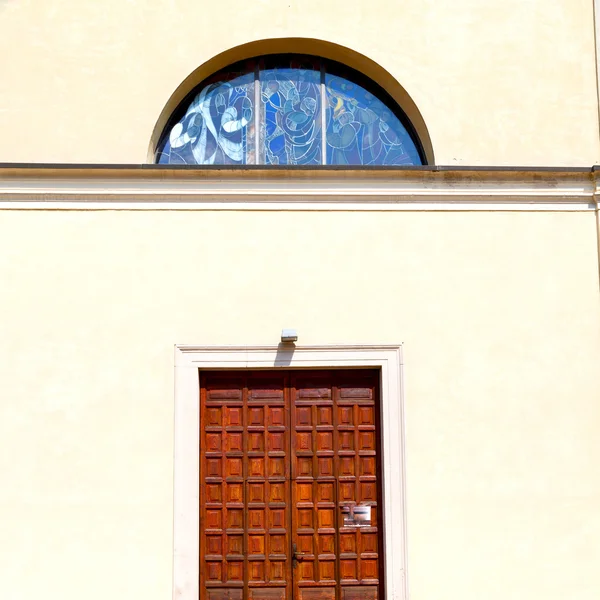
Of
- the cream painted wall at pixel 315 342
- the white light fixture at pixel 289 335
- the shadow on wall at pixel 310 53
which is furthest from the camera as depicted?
the shadow on wall at pixel 310 53

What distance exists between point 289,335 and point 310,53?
2852 mm

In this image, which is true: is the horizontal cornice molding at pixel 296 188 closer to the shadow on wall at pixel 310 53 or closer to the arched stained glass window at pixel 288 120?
the shadow on wall at pixel 310 53

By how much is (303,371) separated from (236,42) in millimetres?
3125

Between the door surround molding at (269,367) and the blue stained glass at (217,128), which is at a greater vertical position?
the blue stained glass at (217,128)

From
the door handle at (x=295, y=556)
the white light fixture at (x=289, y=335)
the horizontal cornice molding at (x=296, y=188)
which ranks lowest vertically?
the door handle at (x=295, y=556)

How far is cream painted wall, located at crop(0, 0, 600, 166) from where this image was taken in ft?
25.7

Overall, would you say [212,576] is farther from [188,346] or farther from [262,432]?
[188,346]

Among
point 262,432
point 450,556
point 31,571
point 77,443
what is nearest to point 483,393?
point 450,556

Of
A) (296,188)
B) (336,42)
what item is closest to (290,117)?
(336,42)

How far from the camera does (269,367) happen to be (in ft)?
25.1

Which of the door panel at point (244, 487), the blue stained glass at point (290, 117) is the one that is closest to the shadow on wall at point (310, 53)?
the blue stained glass at point (290, 117)

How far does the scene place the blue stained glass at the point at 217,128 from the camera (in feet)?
26.9

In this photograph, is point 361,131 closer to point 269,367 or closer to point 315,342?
point 315,342

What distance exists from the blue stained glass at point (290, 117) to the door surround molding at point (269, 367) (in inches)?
75.3
